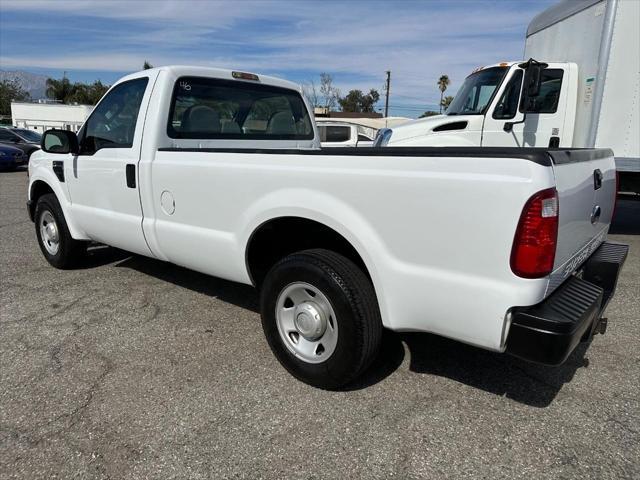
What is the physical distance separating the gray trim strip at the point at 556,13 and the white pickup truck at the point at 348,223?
460 centimetres

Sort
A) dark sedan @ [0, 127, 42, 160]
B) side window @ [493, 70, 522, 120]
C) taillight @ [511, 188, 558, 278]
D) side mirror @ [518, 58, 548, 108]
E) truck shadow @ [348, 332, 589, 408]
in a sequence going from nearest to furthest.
Result: taillight @ [511, 188, 558, 278], truck shadow @ [348, 332, 589, 408], side mirror @ [518, 58, 548, 108], side window @ [493, 70, 522, 120], dark sedan @ [0, 127, 42, 160]

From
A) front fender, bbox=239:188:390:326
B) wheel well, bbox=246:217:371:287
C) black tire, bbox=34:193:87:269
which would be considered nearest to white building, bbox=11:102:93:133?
black tire, bbox=34:193:87:269

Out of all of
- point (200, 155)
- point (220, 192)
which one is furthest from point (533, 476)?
point (200, 155)

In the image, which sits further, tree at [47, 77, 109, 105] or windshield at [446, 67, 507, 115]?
tree at [47, 77, 109, 105]

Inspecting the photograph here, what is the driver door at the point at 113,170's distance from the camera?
12.3 ft

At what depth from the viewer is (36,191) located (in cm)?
514

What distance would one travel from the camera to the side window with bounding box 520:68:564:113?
6496 mm

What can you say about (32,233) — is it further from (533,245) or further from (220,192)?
(533,245)

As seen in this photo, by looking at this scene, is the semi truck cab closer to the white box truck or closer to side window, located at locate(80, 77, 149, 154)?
the white box truck

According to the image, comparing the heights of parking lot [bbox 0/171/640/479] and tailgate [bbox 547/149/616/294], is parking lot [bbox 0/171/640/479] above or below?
below

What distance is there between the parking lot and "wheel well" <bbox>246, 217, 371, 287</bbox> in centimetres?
60

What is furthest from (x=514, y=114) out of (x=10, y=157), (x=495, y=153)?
(x=10, y=157)

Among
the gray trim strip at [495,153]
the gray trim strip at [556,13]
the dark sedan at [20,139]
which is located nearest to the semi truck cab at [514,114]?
the gray trim strip at [556,13]

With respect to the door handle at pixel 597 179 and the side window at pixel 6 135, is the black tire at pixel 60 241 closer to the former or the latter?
the door handle at pixel 597 179
